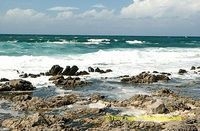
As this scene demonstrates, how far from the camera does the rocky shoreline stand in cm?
1539

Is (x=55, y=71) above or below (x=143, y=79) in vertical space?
above

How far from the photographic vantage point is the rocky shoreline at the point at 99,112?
15391 millimetres

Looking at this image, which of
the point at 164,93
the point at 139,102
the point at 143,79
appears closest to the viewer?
the point at 139,102

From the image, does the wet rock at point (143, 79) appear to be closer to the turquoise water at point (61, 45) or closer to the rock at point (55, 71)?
the rock at point (55, 71)

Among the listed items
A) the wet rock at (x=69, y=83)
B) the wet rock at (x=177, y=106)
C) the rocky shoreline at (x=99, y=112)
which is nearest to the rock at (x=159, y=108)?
the rocky shoreline at (x=99, y=112)

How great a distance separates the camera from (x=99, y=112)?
59.9 ft

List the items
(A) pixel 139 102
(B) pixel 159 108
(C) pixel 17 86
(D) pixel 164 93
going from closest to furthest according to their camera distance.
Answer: (B) pixel 159 108, (A) pixel 139 102, (D) pixel 164 93, (C) pixel 17 86

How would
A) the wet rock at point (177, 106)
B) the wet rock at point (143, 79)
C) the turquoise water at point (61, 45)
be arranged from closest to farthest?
the wet rock at point (177, 106) < the wet rock at point (143, 79) < the turquoise water at point (61, 45)

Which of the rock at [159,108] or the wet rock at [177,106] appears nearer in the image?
the rock at [159,108]

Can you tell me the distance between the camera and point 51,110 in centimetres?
1916

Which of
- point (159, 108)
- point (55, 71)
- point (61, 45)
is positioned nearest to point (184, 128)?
point (159, 108)

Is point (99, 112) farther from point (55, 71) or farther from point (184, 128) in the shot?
point (55, 71)

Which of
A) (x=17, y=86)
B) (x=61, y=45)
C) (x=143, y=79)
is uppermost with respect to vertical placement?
(x=17, y=86)

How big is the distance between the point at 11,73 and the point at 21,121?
17.5 metres
